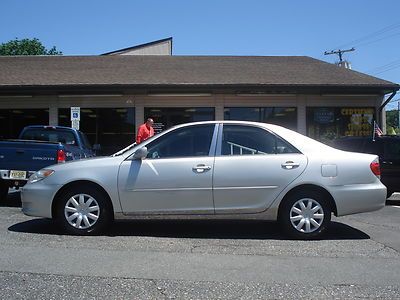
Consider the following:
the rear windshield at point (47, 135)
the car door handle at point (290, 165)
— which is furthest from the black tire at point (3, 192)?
the car door handle at point (290, 165)

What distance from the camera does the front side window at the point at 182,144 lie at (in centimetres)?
702

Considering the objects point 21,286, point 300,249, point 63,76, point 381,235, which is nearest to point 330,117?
point 63,76

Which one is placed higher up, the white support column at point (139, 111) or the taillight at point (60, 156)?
the white support column at point (139, 111)

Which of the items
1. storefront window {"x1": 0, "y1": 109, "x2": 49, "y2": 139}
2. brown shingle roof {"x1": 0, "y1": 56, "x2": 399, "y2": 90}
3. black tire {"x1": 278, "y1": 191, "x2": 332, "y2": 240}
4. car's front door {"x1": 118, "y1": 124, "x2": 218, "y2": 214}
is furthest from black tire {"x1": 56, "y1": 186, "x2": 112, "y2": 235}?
storefront window {"x1": 0, "y1": 109, "x2": 49, "y2": 139}

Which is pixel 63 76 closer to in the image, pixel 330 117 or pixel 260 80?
pixel 260 80

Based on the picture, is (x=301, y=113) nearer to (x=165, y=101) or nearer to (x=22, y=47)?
(x=165, y=101)

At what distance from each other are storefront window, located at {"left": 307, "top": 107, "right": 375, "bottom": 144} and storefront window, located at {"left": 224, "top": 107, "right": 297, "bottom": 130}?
0.61 meters

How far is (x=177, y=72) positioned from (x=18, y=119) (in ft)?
19.4

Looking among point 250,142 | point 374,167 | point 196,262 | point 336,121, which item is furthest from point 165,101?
point 196,262

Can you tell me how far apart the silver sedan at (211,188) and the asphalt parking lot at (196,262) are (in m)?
0.33

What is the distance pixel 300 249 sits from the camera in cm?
637

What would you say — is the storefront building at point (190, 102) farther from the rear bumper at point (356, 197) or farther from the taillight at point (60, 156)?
the rear bumper at point (356, 197)

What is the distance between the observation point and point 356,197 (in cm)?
693

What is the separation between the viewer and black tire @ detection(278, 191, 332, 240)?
6.86 metres
